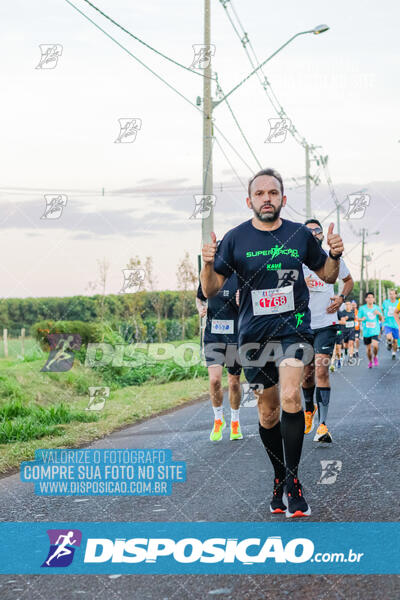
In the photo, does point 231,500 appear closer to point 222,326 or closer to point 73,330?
point 222,326

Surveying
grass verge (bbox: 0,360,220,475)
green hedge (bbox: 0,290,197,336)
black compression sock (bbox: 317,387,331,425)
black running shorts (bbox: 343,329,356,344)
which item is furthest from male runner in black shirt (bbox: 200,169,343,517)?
black running shorts (bbox: 343,329,356,344)

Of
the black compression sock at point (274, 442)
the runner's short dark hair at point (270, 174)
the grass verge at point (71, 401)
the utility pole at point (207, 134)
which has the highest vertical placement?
the utility pole at point (207, 134)

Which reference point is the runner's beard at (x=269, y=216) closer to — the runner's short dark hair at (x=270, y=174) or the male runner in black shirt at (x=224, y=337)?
the runner's short dark hair at (x=270, y=174)

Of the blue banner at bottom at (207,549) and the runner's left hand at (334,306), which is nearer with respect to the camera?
the blue banner at bottom at (207,549)

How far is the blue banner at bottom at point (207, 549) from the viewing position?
12.6 feet

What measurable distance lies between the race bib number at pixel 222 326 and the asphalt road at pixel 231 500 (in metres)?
1.13

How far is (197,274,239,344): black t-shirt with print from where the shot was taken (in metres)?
7.50

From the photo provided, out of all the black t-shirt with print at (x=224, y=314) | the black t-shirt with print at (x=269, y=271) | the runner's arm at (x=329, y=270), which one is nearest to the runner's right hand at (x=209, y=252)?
the black t-shirt with print at (x=269, y=271)

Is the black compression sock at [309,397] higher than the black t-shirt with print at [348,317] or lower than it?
lower

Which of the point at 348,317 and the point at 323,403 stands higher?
the point at 348,317

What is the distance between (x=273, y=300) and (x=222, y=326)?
2780mm

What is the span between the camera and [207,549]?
4105mm

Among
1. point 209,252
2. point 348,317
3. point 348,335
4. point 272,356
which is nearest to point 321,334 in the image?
point 272,356

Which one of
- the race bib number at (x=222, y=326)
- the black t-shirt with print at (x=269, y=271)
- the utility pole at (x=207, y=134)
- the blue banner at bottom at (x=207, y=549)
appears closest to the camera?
Result: the blue banner at bottom at (x=207, y=549)
